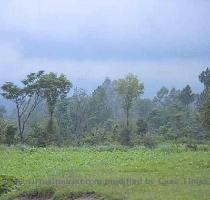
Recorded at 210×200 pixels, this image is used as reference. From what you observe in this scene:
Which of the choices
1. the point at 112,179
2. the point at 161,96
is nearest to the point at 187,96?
the point at 161,96

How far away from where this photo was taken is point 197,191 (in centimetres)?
1504

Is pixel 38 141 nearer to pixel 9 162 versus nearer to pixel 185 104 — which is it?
pixel 9 162

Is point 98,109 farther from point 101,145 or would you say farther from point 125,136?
point 101,145

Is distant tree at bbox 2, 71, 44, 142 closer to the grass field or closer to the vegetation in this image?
the vegetation

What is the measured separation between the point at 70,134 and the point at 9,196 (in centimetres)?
4382

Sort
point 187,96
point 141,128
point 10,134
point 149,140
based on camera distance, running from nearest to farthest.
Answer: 1. point 149,140
2. point 10,134
3. point 141,128
4. point 187,96

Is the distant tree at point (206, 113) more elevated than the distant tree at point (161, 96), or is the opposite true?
the distant tree at point (161, 96)

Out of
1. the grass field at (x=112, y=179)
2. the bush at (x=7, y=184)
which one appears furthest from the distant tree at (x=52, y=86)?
the bush at (x=7, y=184)

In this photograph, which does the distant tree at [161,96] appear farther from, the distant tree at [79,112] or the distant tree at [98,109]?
the distant tree at [79,112]

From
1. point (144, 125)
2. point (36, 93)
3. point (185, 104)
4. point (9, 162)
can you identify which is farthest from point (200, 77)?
point (9, 162)

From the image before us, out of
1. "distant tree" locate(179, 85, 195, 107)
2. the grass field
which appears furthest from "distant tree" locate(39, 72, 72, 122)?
"distant tree" locate(179, 85, 195, 107)

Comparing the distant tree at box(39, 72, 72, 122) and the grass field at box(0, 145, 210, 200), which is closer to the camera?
the grass field at box(0, 145, 210, 200)

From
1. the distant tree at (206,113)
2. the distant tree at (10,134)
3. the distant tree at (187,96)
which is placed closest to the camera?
the distant tree at (206,113)

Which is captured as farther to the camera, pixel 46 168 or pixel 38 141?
pixel 38 141
